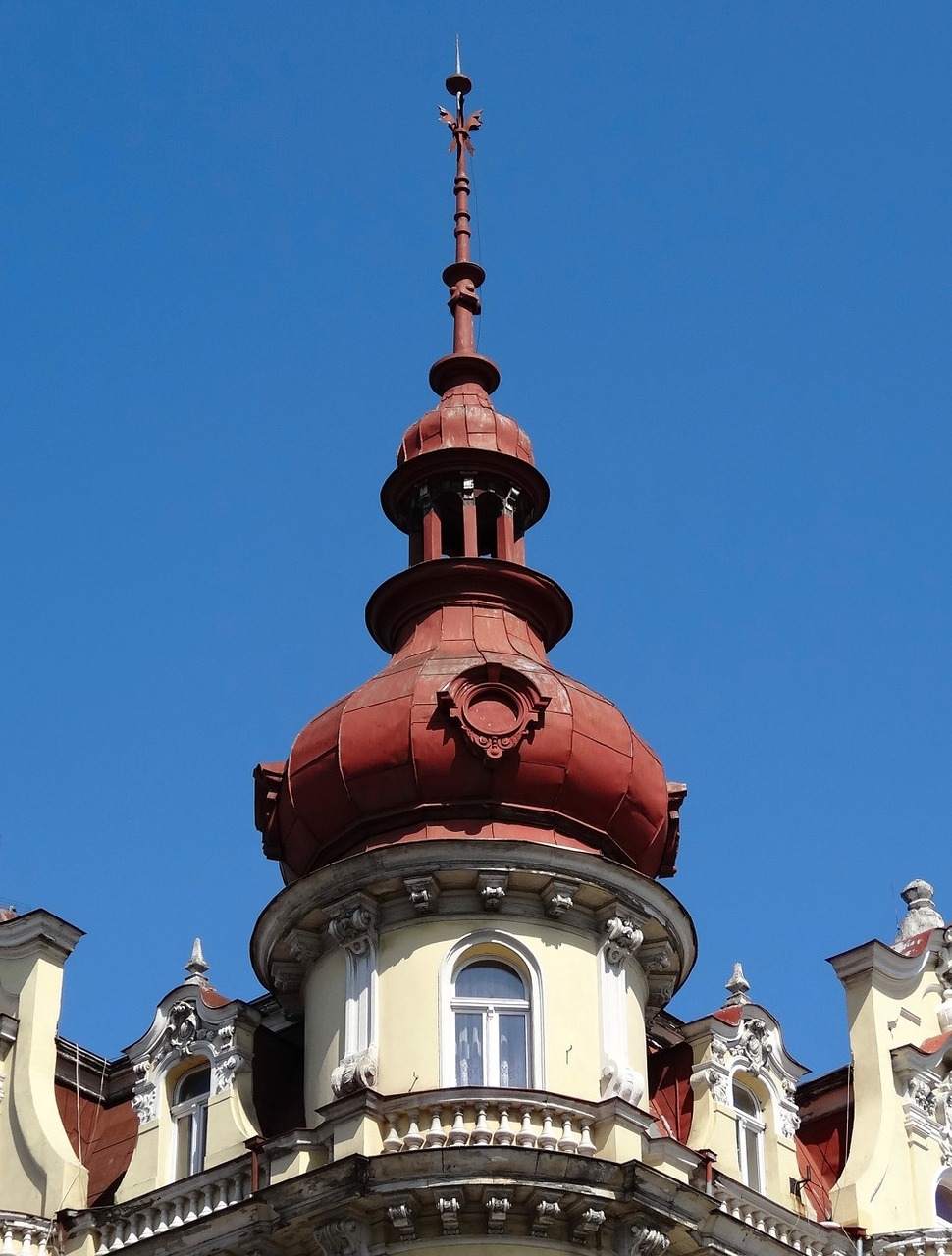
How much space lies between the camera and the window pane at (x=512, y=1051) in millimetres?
27266

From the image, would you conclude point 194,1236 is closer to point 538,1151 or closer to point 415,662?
point 538,1151

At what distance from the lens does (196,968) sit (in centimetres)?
3023

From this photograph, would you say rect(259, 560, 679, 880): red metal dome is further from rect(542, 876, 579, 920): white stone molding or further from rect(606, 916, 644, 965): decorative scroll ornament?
rect(606, 916, 644, 965): decorative scroll ornament

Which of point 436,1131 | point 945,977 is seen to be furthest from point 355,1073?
point 945,977

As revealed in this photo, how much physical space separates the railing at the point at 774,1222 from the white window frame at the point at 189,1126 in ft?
18.1

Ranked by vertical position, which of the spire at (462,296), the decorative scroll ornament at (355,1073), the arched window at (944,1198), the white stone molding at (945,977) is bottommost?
the decorative scroll ornament at (355,1073)

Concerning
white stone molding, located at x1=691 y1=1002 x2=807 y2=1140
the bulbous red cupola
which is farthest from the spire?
A: white stone molding, located at x1=691 y1=1002 x2=807 y2=1140

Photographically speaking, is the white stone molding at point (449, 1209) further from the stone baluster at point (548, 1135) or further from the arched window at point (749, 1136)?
the arched window at point (749, 1136)

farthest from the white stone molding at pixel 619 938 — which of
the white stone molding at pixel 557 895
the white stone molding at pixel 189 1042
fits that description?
the white stone molding at pixel 189 1042

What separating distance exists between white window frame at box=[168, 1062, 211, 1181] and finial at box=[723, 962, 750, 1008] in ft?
19.2

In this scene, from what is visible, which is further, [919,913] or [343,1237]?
[919,913]

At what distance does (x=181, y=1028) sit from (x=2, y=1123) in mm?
2319

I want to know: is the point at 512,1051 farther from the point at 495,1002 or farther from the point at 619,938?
the point at 619,938

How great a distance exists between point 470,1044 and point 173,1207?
3536mm
